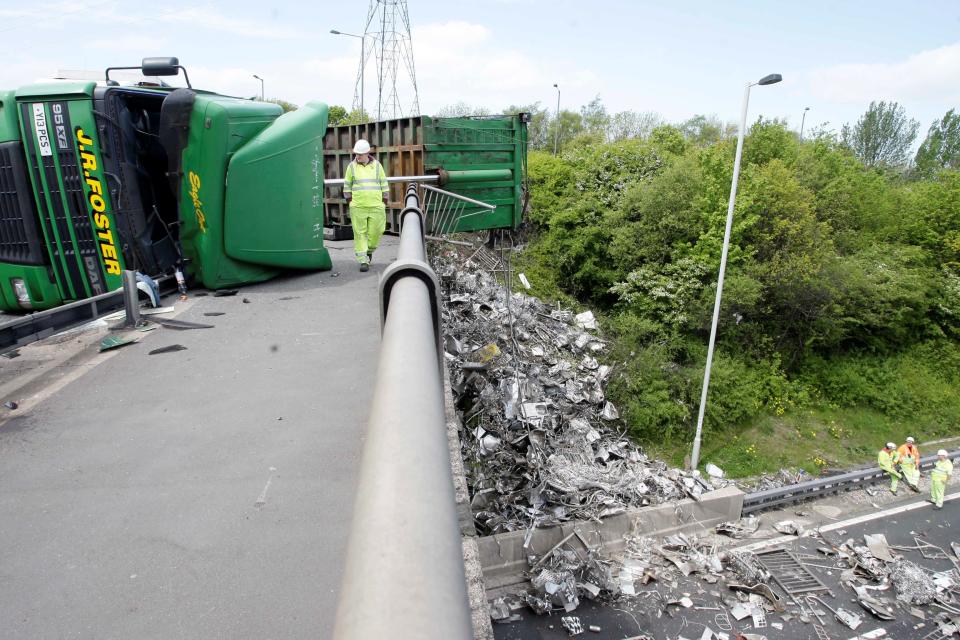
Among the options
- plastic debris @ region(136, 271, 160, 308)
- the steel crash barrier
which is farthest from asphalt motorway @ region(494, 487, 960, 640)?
plastic debris @ region(136, 271, 160, 308)

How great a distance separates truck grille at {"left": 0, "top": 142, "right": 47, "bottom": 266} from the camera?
17.3ft

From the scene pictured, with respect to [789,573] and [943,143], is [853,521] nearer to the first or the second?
[789,573]

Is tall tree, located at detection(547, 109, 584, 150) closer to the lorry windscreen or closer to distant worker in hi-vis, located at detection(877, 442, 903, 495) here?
distant worker in hi-vis, located at detection(877, 442, 903, 495)

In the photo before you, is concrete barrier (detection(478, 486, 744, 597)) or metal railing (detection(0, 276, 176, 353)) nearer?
metal railing (detection(0, 276, 176, 353))

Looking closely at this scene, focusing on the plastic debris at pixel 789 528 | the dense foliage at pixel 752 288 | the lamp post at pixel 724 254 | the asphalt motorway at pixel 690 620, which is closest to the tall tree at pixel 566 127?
the dense foliage at pixel 752 288

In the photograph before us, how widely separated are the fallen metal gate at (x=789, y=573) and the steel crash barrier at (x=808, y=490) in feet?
4.82

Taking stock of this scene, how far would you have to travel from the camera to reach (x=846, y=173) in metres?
24.6

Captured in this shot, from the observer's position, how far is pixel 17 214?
18.0 ft

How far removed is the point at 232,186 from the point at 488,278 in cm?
737

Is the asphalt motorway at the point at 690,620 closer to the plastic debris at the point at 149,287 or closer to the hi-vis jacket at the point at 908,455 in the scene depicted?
the hi-vis jacket at the point at 908,455

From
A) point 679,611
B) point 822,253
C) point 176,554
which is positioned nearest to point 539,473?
point 679,611

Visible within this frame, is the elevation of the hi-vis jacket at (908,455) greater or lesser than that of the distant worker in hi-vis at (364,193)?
lesser

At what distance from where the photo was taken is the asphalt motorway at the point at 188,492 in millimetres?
2049

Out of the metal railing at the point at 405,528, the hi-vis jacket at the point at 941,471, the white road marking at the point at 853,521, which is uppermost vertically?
the metal railing at the point at 405,528
